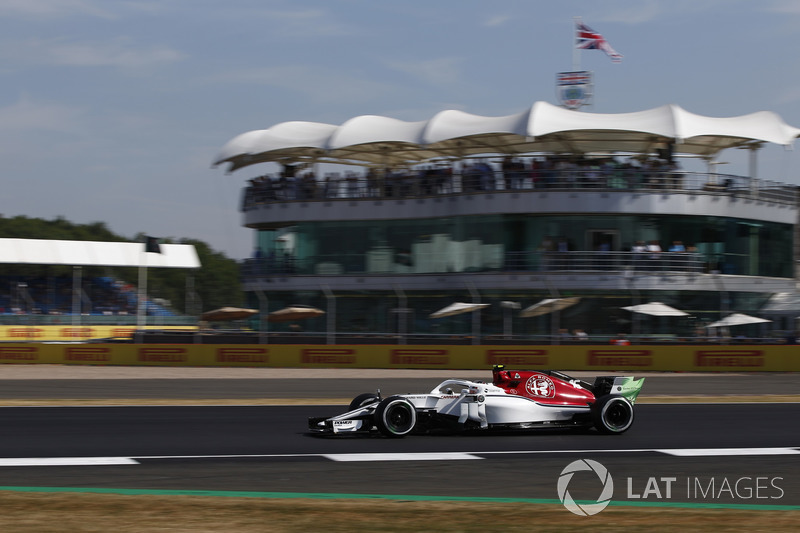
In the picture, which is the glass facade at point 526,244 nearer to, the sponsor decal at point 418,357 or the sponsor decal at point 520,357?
the sponsor decal at point 520,357

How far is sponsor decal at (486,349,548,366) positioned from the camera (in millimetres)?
27547

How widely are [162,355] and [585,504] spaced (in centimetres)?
2345

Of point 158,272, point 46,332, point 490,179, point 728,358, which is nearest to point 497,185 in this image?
point 490,179

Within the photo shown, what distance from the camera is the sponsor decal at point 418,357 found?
28500 mm

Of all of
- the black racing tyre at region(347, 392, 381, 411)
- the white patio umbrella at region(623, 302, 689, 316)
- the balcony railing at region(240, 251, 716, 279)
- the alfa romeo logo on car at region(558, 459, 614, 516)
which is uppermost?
the balcony railing at region(240, 251, 716, 279)

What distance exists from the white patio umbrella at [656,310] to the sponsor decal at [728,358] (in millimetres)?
2749

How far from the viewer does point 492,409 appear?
42.4ft

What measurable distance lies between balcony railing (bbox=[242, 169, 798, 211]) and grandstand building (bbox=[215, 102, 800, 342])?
0.06m

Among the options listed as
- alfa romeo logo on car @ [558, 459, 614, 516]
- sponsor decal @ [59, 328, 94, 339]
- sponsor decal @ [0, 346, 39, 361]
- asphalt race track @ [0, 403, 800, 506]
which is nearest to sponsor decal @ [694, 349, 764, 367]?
asphalt race track @ [0, 403, 800, 506]

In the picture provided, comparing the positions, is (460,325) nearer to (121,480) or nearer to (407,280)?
(407,280)

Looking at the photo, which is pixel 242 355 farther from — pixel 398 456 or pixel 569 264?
pixel 398 456

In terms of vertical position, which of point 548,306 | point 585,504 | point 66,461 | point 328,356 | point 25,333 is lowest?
point 25,333

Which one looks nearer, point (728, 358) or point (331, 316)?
point (728, 358)

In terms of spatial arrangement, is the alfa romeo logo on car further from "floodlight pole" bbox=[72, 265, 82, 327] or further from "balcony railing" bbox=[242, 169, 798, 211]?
"floodlight pole" bbox=[72, 265, 82, 327]
